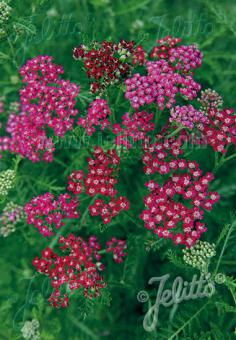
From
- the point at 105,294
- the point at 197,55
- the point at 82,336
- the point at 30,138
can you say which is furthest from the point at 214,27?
the point at 82,336

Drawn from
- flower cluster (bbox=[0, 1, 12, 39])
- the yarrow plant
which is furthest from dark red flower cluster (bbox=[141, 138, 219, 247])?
flower cluster (bbox=[0, 1, 12, 39])

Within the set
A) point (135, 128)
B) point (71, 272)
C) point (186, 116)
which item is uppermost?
point (186, 116)

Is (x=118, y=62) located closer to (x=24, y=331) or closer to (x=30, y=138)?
(x=30, y=138)

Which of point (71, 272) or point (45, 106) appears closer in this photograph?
point (71, 272)

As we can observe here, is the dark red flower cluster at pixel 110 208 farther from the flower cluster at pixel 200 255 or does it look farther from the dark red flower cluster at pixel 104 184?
the flower cluster at pixel 200 255

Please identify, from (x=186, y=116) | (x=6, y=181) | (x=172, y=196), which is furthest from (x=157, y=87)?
(x=6, y=181)

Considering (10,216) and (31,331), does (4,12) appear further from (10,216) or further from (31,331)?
(31,331)
